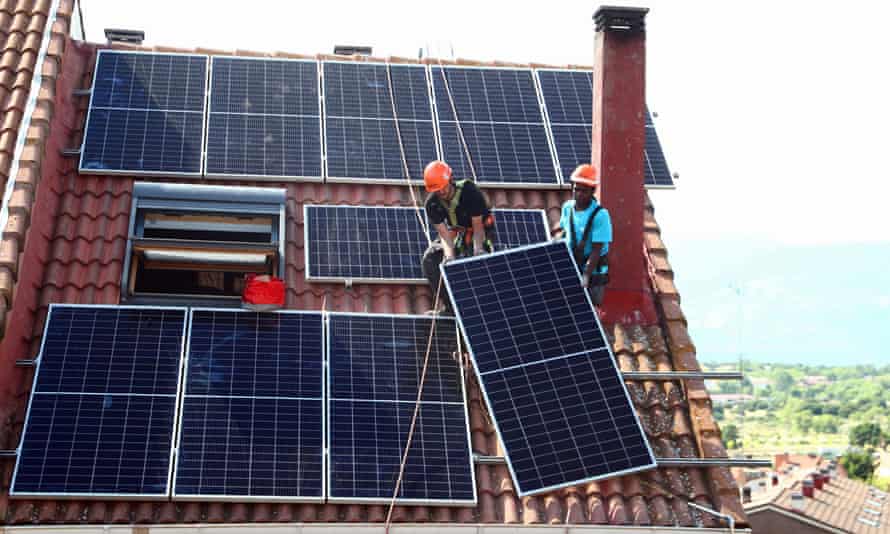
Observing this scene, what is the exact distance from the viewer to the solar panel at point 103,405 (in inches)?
469

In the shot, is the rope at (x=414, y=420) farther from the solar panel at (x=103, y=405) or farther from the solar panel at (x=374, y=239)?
the solar panel at (x=103, y=405)

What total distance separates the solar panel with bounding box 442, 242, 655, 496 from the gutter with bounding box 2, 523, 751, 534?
52 cm

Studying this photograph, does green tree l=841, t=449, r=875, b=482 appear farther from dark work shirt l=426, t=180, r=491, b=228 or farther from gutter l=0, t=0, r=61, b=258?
gutter l=0, t=0, r=61, b=258

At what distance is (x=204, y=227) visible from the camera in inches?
604

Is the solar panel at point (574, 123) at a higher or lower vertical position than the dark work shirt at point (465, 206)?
higher

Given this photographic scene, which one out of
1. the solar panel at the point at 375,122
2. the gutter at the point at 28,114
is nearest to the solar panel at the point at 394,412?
the solar panel at the point at 375,122

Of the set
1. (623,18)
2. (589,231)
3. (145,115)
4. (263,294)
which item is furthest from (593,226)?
(145,115)

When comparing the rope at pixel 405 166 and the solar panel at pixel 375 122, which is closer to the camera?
the rope at pixel 405 166

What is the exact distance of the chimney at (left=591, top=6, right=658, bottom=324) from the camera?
1500 cm

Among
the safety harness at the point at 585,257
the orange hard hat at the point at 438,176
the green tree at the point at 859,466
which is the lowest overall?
the safety harness at the point at 585,257

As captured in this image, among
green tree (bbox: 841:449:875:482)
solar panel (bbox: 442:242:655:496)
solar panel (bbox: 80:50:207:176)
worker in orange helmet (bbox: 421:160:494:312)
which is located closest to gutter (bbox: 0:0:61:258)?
solar panel (bbox: 80:50:207:176)

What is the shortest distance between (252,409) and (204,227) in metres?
3.53

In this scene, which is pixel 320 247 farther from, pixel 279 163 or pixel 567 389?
pixel 567 389

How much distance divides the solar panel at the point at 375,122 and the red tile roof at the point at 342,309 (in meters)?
0.31
